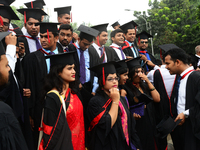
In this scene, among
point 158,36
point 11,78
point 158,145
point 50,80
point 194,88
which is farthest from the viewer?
point 158,36

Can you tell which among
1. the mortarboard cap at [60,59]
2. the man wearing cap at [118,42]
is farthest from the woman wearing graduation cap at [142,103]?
the mortarboard cap at [60,59]

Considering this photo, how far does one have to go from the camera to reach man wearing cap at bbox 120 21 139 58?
5938mm

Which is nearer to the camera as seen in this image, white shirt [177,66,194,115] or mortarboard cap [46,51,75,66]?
mortarboard cap [46,51,75,66]

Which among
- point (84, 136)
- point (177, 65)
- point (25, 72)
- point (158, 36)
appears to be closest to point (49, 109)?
point (84, 136)

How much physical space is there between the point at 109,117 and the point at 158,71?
8.33 feet

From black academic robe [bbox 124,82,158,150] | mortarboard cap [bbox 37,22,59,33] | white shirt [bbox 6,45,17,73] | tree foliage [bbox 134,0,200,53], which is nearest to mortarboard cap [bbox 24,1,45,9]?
mortarboard cap [bbox 37,22,59,33]

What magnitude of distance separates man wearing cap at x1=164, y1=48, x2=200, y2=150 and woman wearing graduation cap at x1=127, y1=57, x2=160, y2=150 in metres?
0.45

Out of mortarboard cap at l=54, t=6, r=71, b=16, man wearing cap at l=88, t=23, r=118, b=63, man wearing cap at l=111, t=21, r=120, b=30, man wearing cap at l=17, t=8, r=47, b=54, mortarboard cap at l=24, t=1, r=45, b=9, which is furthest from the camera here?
man wearing cap at l=111, t=21, r=120, b=30

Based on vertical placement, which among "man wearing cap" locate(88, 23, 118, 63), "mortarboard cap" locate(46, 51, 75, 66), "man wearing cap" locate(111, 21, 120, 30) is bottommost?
"mortarboard cap" locate(46, 51, 75, 66)

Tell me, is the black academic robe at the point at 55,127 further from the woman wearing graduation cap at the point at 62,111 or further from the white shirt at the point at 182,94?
the white shirt at the point at 182,94

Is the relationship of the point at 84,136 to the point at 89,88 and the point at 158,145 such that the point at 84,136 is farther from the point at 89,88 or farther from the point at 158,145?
the point at 158,145

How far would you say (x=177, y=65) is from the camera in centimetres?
366

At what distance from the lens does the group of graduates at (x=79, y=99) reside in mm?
2434

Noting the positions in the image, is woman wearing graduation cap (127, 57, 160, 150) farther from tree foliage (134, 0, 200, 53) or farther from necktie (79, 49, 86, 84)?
tree foliage (134, 0, 200, 53)
